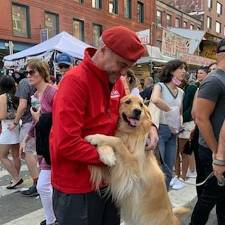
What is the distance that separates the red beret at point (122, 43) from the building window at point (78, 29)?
24087mm

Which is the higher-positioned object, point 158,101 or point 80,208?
point 158,101

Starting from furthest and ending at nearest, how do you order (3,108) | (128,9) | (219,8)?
(219,8), (128,9), (3,108)

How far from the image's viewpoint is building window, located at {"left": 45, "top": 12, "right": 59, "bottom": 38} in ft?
76.0

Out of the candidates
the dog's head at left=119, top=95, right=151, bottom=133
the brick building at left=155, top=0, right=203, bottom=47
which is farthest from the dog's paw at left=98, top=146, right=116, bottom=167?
the brick building at left=155, top=0, right=203, bottom=47

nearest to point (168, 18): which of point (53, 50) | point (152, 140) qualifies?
point (53, 50)

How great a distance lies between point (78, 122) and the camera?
2027mm

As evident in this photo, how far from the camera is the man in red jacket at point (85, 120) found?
6.58 ft

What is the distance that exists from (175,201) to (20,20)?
18.7 metres

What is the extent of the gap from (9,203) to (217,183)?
3.04 meters

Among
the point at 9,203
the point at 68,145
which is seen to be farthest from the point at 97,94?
the point at 9,203

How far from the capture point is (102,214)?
234 cm

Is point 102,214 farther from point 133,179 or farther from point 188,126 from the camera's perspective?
point 188,126

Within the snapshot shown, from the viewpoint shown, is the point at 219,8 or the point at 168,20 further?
the point at 219,8

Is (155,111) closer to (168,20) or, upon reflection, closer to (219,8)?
(168,20)
